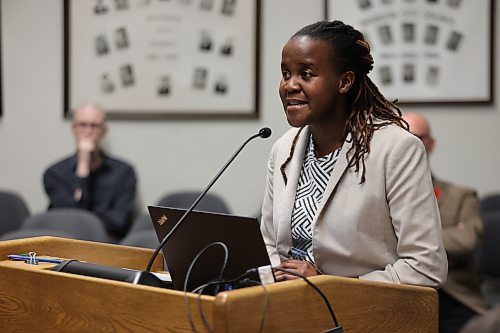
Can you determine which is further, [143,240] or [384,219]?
[143,240]

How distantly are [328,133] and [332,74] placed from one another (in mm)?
191

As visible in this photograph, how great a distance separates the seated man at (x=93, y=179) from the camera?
5094 mm

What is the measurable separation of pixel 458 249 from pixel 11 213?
2.87 m

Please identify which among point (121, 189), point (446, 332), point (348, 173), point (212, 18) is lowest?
point (446, 332)

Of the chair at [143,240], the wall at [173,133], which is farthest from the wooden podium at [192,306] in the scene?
the wall at [173,133]

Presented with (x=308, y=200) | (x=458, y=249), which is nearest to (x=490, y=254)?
(x=458, y=249)

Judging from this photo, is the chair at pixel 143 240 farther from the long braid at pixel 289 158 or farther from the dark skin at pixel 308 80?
the dark skin at pixel 308 80

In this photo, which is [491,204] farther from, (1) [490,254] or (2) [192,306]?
(2) [192,306]

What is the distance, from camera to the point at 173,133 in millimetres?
5289

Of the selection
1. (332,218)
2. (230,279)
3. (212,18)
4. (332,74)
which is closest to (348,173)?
(332,218)

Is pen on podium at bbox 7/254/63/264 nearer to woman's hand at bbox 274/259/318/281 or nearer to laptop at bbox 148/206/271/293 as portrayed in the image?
laptop at bbox 148/206/271/293

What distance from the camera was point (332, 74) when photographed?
6.95 ft

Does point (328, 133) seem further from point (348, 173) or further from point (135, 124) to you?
point (135, 124)

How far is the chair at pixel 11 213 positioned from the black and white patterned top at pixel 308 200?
330 cm
